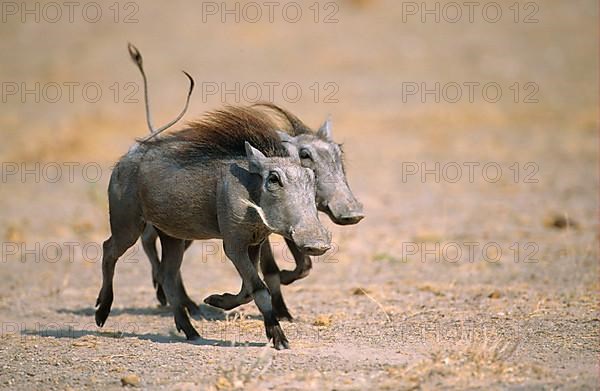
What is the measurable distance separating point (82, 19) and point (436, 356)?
74.9 feet

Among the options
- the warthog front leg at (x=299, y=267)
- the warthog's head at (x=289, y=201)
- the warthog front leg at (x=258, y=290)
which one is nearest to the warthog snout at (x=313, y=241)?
the warthog's head at (x=289, y=201)

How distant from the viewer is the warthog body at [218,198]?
22.6ft

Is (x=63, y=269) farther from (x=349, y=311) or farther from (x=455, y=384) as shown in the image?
(x=455, y=384)

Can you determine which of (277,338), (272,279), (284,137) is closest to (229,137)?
(284,137)

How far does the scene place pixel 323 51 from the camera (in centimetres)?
2506

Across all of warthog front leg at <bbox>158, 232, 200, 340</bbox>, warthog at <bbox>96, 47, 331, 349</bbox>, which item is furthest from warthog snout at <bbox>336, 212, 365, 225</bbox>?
warthog front leg at <bbox>158, 232, 200, 340</bbox>

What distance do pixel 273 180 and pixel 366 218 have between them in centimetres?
694

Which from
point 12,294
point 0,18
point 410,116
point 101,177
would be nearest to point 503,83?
point 410,116

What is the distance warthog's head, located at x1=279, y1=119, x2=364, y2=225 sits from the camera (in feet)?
25.3

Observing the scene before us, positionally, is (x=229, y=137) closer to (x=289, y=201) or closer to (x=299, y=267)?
(x=289, y=201)

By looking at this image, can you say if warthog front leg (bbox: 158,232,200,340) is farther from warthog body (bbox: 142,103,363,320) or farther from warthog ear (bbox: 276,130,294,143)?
warthog ear (bbox: 276,130,294,143)

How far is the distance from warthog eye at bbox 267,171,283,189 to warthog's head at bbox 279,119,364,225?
54 cm

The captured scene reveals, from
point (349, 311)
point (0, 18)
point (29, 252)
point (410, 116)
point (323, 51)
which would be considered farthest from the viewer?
point (0, 18)

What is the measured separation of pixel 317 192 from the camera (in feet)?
25.6
